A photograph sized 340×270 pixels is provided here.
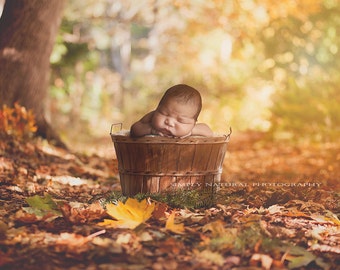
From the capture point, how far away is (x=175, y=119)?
13.3 ft

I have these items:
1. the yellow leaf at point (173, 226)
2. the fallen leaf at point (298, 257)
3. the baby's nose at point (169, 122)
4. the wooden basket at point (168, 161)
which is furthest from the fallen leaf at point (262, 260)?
the baby's nose at point (169, 122)

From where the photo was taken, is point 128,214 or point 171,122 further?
point 171,122

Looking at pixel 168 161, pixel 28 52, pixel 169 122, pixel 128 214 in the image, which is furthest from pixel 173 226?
pixel 28 52

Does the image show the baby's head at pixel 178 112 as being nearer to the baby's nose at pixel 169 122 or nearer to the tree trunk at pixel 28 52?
the baby's nose at pixel 169 122

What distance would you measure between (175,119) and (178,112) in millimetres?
53

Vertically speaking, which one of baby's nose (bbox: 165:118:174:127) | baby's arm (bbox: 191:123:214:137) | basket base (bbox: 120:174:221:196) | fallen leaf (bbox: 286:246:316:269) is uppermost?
baby's nose (bbox: 165:118:174:127)

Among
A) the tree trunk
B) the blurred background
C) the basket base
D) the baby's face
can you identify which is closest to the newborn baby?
the baby's face

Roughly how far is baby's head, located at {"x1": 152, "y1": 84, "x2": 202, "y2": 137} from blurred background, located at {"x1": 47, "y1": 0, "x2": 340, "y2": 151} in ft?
19.3

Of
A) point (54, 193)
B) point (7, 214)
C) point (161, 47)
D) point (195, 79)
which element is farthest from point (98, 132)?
point (7, 214)

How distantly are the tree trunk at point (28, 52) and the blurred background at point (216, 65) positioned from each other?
3614 millimetres

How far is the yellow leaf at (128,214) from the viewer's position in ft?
10.6

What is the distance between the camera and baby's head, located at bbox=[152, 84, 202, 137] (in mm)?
4047

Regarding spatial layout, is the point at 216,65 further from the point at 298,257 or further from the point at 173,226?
the point at 298,257

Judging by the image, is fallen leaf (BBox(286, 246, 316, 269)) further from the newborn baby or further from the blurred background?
the blurred background
